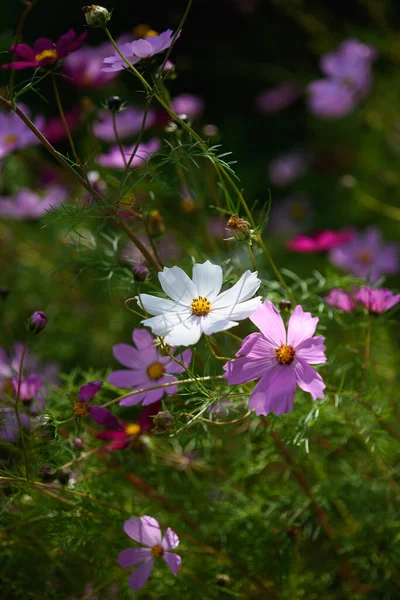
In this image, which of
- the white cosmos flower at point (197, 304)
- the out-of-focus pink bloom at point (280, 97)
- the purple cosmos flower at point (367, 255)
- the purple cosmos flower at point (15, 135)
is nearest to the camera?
the white cosmos flower at point (197, 304)

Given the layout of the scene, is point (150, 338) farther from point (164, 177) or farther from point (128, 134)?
point (128, 134)

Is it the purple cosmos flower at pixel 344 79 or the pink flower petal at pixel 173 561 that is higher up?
the purple cosmos flower at pixel 344 79

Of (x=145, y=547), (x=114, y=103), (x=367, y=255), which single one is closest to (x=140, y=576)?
(x=145, y=547)

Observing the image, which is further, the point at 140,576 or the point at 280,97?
the point at 280,97

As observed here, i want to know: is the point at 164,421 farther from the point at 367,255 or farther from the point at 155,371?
the point at 367,255

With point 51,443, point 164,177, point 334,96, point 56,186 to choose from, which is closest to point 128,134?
point 56,186

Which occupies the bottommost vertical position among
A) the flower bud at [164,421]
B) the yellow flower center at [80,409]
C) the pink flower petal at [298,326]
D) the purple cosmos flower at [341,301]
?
the yellow flower center at [80,409]

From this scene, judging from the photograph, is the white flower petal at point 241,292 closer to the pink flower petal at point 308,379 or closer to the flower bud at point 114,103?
the pink flower petal at point 308,379

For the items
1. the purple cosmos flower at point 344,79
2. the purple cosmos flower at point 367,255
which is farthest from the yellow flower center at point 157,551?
the purple cosmos flower at point 344,79

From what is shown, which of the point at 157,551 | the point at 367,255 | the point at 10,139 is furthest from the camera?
the point at 367,255

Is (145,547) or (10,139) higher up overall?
(10,139)
